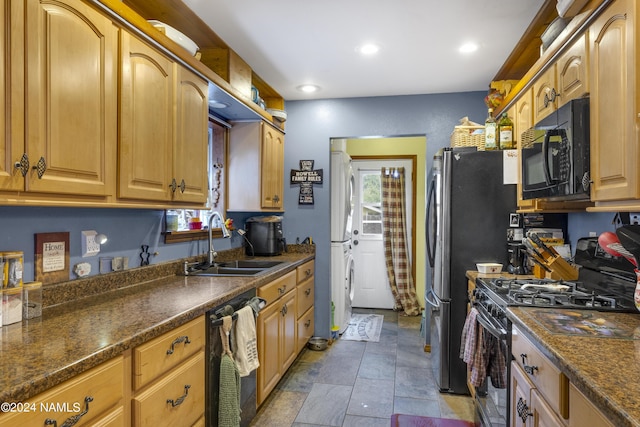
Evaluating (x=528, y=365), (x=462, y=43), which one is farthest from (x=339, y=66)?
(x=528, y=365)

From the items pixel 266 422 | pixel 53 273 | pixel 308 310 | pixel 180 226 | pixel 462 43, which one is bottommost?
pixel 266 422

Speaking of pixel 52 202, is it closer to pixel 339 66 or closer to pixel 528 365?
pixel 528 365

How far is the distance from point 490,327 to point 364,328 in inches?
98.7

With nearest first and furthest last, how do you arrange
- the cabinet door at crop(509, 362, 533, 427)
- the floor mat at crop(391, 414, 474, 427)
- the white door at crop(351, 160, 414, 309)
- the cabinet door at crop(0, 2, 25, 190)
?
1. the cabinet door at crop(0, 2, 25, 190)
2. the cabinet door at crop(509, 362, 533, 427)
3. the floor mat at crop(391, 414, 474, 427)
4. the white door at crop(351, 160, 414, 309)

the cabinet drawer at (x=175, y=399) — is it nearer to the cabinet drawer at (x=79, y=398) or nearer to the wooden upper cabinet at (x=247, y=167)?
the cabinet drawer at (x=79, y=398)

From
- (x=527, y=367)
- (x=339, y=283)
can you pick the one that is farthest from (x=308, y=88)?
(x=527, y=367)

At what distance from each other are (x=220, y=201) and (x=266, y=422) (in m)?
1.73

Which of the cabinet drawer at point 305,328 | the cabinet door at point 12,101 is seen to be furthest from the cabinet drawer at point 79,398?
the cabinet drawer at point 305,328

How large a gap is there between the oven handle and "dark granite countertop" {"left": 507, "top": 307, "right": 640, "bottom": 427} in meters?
0.15

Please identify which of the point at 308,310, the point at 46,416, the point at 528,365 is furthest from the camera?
the point at 308,310

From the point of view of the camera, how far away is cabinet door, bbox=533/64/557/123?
2.01 m

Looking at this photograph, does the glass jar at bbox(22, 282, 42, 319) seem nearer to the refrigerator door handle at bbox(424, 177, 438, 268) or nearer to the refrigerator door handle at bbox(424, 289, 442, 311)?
the refrigerator door handle at bbox(424, 289, 442, 311)

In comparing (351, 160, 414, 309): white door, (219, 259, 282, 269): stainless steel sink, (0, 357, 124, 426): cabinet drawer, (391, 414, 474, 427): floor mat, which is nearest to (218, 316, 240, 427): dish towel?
(0, 357, 124, 426): cabinet drawer

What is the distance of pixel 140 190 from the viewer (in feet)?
5.63
